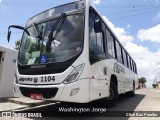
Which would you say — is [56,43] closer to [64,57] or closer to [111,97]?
[64,57]

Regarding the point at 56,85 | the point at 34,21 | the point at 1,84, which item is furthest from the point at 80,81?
the point at 1,84

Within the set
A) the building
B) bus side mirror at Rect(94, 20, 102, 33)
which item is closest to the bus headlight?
bus side mirror at Rect(94, 20, 102, 33)

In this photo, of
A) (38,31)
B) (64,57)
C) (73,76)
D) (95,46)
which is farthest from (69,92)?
(38,31)

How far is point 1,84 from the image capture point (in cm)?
1180

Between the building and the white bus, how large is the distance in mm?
5630

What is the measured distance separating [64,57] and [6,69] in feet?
25.7

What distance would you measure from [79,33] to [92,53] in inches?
25.9

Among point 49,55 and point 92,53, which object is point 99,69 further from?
point 49,55

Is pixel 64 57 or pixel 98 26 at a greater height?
pixel 98 26

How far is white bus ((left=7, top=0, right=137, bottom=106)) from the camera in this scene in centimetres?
522

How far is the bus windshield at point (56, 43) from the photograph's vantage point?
5.51m

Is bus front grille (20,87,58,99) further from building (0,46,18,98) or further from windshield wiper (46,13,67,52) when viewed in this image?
building (0,46,18,98)

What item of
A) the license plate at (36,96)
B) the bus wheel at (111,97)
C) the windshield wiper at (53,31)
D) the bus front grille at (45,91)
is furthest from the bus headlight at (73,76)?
the bus wheel at (111,97)

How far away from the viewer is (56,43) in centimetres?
573
